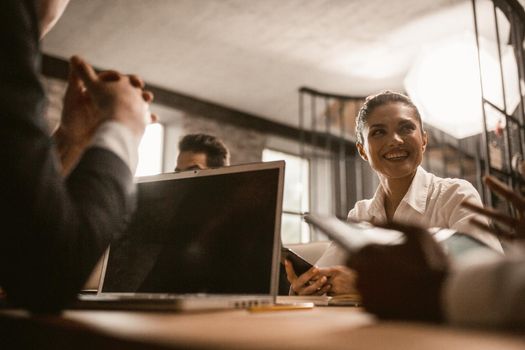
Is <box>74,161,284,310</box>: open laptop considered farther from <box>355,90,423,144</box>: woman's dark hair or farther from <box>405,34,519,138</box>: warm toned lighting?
<box>405,34,519,138</box>: warm toned lighting

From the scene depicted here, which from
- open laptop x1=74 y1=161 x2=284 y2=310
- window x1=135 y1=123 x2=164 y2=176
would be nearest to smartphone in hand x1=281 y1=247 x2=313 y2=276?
open laptop x1=74 y1=161 x2=284 y2=310

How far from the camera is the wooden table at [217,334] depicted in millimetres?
309

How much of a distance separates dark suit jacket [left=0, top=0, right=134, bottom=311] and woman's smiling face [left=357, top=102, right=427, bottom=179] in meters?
1.32

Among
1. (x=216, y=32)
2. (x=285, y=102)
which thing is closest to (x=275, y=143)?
(x=285, y=102)

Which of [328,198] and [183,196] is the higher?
[328,198]

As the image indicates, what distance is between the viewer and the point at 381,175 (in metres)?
1.83

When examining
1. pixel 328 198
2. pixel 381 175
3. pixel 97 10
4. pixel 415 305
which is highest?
pixel 97 10

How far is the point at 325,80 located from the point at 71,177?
450 cm

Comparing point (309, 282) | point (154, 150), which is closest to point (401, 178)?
point (309, 282)

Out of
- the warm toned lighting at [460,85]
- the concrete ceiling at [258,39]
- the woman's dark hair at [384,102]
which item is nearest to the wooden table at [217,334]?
the woman's dark hair at [384,102]

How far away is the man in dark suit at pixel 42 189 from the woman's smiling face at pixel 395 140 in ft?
4.19

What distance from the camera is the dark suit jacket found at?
0.47 m

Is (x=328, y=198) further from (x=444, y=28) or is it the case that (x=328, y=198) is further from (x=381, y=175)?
(x=381, y=175)

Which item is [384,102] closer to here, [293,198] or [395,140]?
[395,140]
